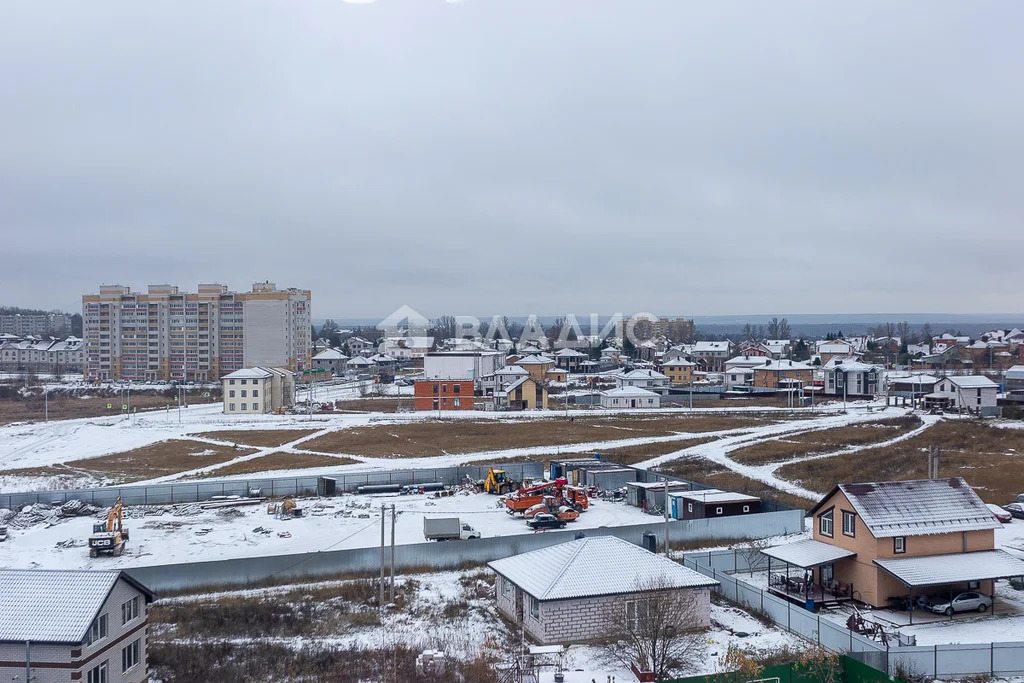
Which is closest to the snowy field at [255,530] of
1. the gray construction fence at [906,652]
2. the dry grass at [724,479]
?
the dry grass at [724,479]

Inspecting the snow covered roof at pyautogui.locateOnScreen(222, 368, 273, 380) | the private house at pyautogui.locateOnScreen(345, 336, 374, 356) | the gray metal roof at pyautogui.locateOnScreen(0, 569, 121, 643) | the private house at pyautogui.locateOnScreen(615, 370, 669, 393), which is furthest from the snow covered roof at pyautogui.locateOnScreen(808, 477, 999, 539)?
the private house at pyautogui.locateOnScreen(345, 336, 374, 356)

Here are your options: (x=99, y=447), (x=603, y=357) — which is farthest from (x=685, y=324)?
(x=99, y=447)

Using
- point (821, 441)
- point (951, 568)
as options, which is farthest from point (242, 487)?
point (821, 441)

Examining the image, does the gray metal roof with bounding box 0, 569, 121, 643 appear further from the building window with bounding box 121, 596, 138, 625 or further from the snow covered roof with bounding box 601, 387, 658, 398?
the snow covered roof with bounding box 601, 387, 658, 398

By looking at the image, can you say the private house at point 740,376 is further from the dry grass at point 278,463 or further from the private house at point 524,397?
the dry grass at point 278,463

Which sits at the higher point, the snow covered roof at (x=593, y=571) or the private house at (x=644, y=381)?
the private house at (x=644, y=381)
